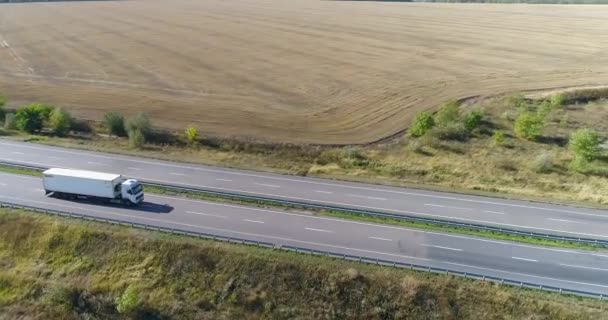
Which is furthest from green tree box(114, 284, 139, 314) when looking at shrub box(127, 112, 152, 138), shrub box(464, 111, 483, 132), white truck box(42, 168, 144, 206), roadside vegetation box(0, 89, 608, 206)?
shrub box(464, 111, 483, 132)

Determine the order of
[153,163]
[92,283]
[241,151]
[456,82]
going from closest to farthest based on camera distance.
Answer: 1. [92,283]
2. [153,163]
3. [241,151]
4. [456,82]

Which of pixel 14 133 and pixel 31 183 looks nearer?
pixel 31 183

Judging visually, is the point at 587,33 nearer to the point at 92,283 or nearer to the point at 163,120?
the point at 163,120

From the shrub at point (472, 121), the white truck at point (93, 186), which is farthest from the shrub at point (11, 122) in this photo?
the shrub at point (472, 121)

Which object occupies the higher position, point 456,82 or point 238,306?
point 456,82

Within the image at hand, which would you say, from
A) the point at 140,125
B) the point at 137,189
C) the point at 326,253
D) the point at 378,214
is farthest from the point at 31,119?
the point at 378,214

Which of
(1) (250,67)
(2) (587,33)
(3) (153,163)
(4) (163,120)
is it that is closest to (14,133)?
(4) (163,120)

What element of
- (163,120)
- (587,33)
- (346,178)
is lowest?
(346,178)
